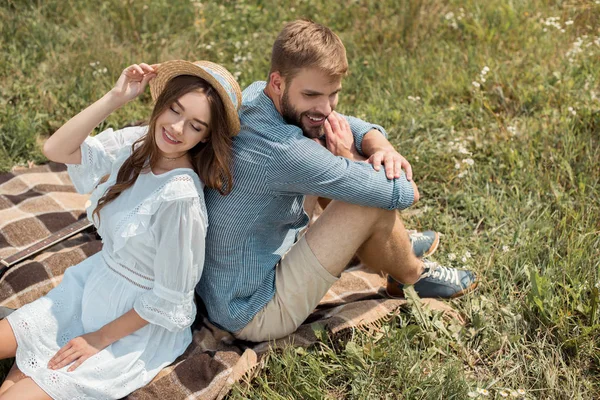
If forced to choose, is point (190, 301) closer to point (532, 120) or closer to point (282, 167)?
point (282, 167)

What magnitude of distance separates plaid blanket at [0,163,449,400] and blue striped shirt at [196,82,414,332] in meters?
0.17

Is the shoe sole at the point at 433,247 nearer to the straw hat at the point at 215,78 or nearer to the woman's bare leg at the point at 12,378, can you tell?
the straw hat at the point at 215,78

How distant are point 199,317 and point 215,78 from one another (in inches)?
49.9

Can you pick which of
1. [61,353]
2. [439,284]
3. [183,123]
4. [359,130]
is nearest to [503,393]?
[439,284]

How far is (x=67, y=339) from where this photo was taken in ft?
10.1

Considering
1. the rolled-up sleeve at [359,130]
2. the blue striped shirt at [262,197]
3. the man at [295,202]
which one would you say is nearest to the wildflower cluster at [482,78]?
the rolled-up sleeve at [359,130]

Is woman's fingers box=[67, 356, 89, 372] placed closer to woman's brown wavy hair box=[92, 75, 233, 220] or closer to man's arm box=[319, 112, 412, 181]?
woman's brown wavy hair box=[92, 75, 233, 220]

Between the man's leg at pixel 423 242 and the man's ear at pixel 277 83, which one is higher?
the man's ear at pixel 277 83

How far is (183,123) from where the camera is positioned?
9.43 feet

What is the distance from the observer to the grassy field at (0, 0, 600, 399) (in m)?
3.15

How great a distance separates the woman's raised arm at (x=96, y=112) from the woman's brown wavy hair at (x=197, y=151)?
20cm

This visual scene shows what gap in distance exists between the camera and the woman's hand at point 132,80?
Answer: 3.09 metres

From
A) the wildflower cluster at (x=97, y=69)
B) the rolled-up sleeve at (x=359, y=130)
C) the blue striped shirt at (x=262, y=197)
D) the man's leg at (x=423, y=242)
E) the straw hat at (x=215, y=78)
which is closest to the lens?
the straw hat at (x=215, y=78)

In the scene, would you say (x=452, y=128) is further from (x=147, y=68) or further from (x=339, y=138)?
(x=147, y=68)
